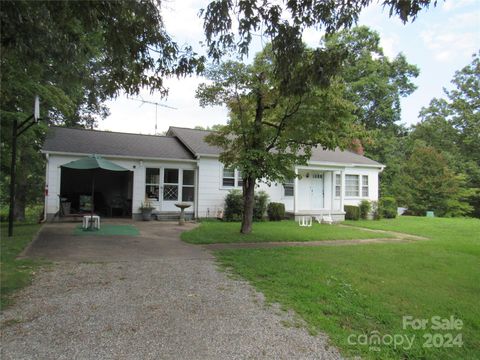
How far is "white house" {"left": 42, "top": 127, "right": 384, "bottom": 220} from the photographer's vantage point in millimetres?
15492

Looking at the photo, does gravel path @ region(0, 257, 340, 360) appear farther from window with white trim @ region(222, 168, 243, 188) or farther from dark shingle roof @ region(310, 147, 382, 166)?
dark shingle roof @ region(310, 147, 382, 166)

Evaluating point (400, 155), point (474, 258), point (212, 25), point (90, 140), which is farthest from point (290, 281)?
point (400, 155)

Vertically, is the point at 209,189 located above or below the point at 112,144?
below

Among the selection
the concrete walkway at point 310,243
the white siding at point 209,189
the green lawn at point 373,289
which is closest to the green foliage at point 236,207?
the white siding at point 209,189

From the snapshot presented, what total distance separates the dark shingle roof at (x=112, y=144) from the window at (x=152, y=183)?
83 centimetres

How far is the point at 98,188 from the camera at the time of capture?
20.6 m

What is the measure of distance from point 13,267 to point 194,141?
13.0 metres

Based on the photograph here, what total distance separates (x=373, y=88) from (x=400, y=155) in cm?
783

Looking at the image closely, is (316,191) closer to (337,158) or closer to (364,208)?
(337,158)

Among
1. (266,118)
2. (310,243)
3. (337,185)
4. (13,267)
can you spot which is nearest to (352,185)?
(337,185)

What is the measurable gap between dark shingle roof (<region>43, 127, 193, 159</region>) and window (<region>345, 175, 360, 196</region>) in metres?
9.46

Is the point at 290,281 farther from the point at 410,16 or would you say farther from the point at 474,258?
the point at 474,258

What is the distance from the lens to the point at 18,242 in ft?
29.0

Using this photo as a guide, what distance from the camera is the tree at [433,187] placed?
27078 millimetres
